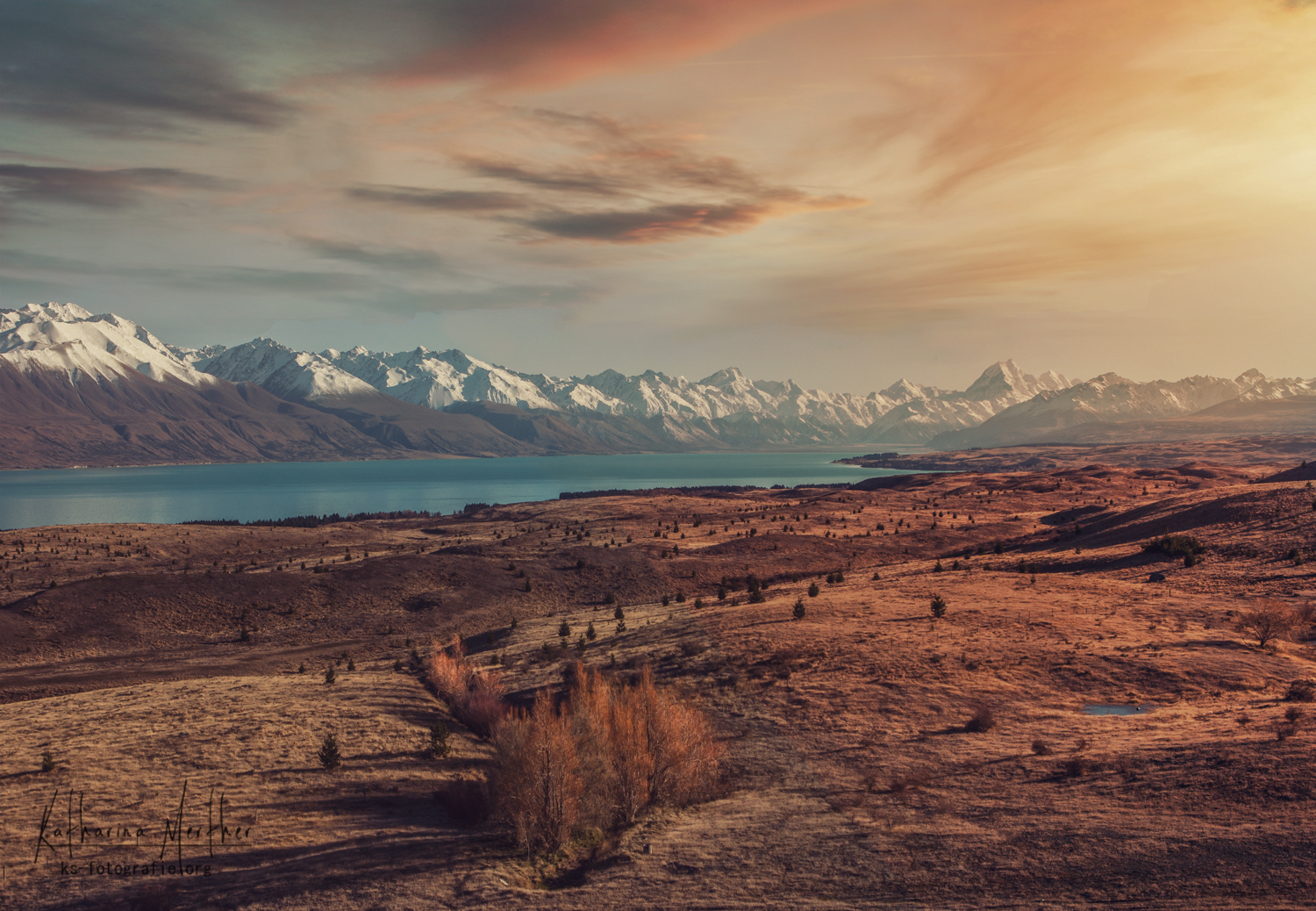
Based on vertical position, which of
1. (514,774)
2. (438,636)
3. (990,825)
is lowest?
(438,636)

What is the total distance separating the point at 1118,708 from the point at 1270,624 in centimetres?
1167

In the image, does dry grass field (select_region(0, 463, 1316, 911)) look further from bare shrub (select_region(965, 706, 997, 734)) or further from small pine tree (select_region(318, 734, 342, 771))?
small pine tree (select_region(318, 734, 342, 771))

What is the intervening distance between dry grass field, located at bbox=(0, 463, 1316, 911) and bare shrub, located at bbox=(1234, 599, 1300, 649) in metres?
0.73

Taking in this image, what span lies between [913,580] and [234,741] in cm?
4452

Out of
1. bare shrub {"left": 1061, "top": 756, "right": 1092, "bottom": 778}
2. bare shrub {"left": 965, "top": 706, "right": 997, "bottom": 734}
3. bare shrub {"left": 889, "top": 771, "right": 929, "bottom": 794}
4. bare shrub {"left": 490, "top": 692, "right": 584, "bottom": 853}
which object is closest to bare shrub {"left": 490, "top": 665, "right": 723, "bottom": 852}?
bare shrub {"left": 490, "top": 692, "right": 584, "bottom": 853}

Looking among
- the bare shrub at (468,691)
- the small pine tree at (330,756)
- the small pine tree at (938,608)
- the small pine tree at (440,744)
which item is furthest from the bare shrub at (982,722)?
the small pine tree at (330,756)

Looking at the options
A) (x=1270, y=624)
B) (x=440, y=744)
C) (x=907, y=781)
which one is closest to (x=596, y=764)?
(x=907, y=781)

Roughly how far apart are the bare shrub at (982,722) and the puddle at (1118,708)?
4.13 metres

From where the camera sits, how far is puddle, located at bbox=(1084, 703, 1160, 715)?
28.8 metres

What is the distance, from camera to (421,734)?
31.9m

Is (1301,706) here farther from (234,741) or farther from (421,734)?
(234,741)

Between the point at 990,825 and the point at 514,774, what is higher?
the point at 514,774

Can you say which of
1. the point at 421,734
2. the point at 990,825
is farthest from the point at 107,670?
the point at 990,825

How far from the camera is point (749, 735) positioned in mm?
29078
